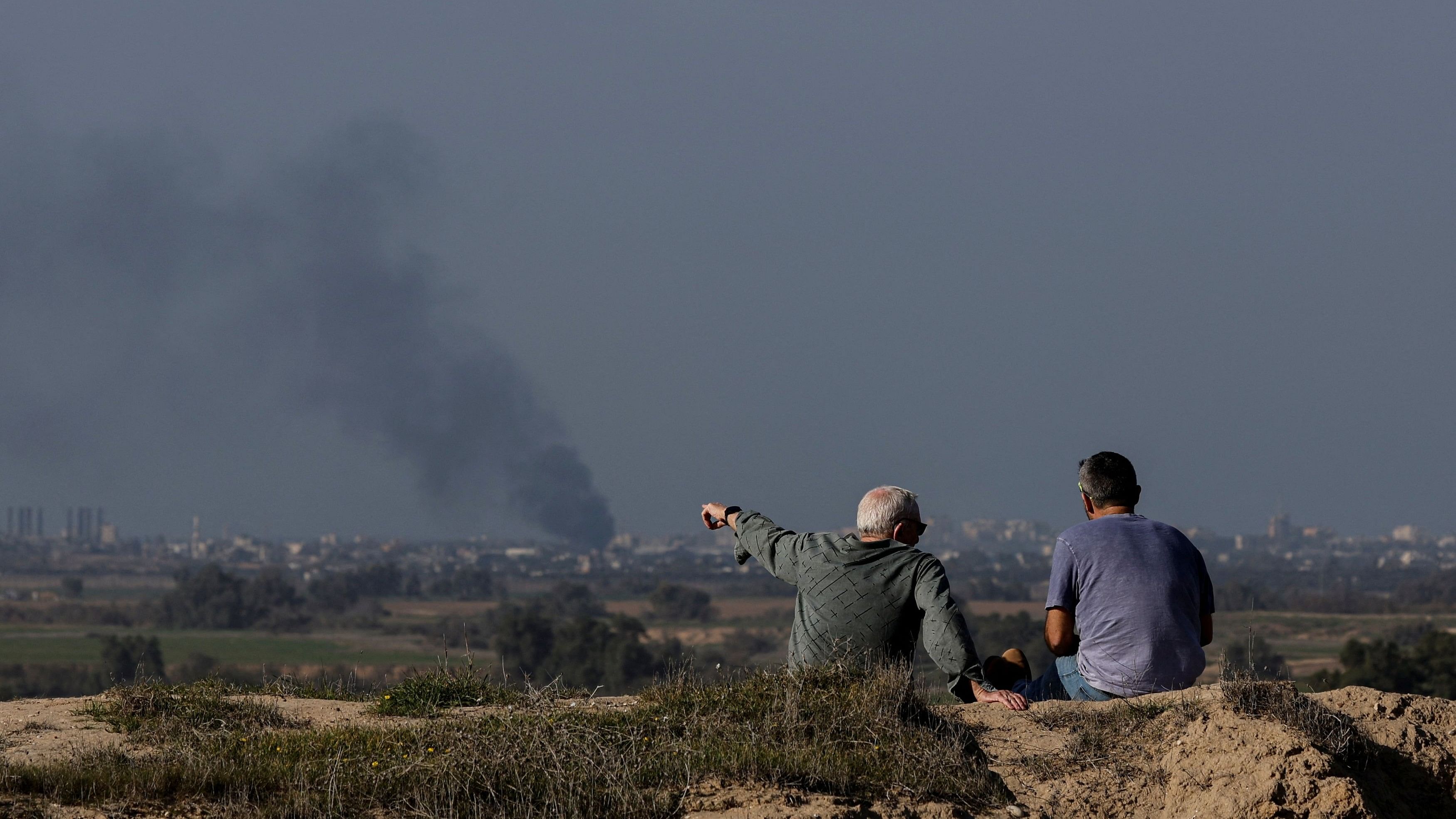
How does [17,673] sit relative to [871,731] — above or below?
below

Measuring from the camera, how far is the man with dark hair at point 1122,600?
644 centimetres

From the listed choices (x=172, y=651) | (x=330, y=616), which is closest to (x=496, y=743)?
(x=172, y=651)

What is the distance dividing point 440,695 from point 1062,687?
3538 millimetres

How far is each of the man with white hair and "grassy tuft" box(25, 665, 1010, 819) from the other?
198mm

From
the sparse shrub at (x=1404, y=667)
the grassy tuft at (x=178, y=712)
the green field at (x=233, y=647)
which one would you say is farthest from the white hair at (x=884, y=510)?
the green field at (x=233, y=647)

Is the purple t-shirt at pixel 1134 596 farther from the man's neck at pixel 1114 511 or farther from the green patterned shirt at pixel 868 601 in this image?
the green patterned shirt at pixel 868 601

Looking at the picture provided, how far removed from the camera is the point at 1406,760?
6.49 meters

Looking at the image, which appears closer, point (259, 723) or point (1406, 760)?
point (1406, 760)

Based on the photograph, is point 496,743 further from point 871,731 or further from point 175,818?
point 871,731

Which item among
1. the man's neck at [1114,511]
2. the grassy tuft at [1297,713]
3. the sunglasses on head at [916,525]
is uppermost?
the man's neck at [1114,511]

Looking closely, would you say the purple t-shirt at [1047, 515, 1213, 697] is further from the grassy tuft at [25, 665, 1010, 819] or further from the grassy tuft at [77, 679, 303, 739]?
the grassy tuft at [77, 679, 303, 739]

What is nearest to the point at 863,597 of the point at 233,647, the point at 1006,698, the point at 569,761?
the point at 1006,698

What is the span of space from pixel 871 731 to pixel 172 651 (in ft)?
324

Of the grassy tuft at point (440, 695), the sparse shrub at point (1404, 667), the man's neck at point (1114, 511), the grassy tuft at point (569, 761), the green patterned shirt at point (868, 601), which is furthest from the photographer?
the sparse shrub at point (1404, 667)
